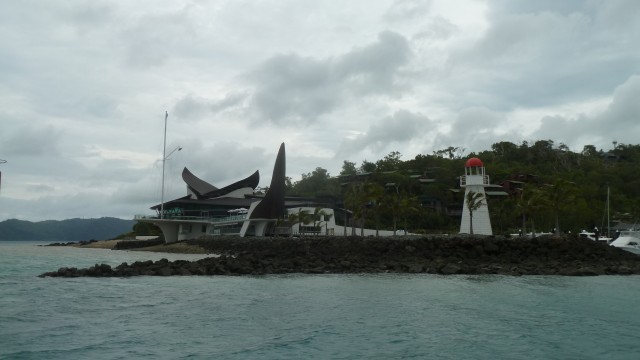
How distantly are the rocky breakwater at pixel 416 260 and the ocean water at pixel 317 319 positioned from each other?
4975mm

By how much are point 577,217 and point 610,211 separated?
673 centimetres

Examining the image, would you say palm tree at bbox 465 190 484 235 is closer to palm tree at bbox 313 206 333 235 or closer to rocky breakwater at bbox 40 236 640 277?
rocky breakwater at bbox 40 236 640 277

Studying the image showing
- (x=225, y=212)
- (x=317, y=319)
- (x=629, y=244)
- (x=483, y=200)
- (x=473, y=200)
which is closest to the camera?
(x=317, y=319)

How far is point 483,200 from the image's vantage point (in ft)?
164

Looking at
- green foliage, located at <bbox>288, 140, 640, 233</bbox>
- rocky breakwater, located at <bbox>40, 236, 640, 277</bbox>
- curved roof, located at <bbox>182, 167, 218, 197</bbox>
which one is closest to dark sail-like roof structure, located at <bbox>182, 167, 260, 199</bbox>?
curved roof, located at <bbox>182, 167, 218, 197</bbox>

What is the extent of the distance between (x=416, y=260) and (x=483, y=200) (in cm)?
1491

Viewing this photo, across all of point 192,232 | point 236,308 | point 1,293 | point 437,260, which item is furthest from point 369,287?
point 192,232

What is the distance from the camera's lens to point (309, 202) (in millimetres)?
78000

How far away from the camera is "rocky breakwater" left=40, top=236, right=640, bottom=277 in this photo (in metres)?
33.0

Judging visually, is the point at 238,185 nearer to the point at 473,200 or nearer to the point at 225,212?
the point at 225,212

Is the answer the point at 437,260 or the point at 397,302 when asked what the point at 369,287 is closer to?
the point at 397,302

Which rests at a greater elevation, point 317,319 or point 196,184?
point 196,184

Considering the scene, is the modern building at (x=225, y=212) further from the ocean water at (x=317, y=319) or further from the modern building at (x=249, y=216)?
the ocean water at (x=317, y=319)

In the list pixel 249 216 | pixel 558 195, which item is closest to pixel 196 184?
pixel 249 216
